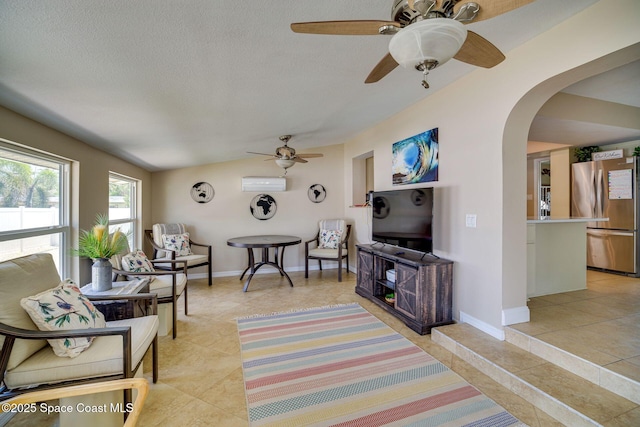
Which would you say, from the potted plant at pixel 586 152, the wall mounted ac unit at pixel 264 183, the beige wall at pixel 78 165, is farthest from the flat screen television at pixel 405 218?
the potted plant at pixel 586 152

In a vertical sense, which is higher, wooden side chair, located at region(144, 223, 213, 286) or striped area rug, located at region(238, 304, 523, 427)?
wooden side chair, located at region(144, 223, 213, 286)

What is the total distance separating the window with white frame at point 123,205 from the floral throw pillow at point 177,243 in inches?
20.3

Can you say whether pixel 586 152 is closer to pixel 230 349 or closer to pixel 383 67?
pixel 383 67

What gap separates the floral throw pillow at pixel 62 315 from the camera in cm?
153

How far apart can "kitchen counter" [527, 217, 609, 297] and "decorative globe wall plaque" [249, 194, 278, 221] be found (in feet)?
13.8

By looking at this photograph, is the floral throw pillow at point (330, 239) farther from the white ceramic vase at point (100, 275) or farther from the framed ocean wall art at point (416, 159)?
the white ceramic vase at point (100, 275)

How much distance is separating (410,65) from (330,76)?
1257 mm

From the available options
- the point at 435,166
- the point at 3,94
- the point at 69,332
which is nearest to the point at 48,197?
the point at 3,94

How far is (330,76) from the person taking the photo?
92.5 inches

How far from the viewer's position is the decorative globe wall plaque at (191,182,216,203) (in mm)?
5336

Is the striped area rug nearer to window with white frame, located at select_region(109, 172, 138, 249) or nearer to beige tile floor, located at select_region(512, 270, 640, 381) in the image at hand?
beige tile floor, located at select_region(512, 270, 640, 381)

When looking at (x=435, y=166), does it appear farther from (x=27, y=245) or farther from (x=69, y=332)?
(x=27, y=245)

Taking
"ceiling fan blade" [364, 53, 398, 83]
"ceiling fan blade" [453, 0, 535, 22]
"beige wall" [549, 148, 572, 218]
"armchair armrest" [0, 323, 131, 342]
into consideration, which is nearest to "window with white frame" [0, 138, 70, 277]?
"armchair armrest" [0, 323, 131, 342]

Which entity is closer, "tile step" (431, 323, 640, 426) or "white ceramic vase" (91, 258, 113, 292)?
"tile step" (431, 323, 640, 426)
